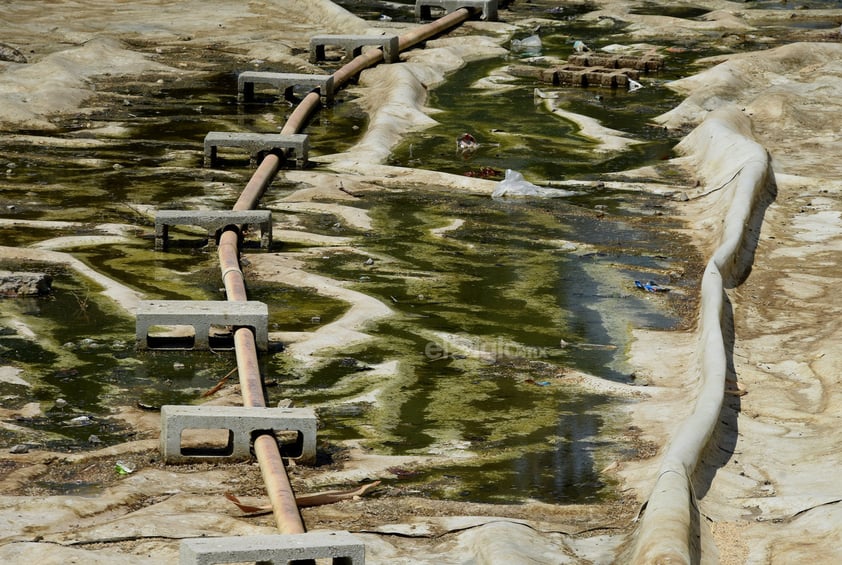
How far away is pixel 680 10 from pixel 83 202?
15.2 meters

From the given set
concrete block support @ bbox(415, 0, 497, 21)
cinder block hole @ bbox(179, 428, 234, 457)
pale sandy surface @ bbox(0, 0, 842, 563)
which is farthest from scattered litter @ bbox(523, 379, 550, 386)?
concrete block support @ bbox(415, 0, 497, 21)

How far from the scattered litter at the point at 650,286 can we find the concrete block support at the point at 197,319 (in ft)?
10.0

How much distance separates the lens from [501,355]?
30.5 feet

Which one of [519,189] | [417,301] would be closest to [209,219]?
[417,301]

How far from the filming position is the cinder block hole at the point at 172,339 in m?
9.21

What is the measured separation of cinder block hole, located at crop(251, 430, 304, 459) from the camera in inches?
297

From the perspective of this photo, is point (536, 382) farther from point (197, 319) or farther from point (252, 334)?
point (197, 319)

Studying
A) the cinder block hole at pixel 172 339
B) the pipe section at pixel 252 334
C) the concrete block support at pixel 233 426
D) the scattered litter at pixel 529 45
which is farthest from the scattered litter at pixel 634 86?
the concrete block support at pixel 233 426

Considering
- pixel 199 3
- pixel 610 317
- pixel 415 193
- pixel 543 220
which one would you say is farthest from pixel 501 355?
pixel 199 3

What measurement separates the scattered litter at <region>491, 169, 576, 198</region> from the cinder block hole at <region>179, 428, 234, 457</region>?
19.6 ft

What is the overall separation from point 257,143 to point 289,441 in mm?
6750

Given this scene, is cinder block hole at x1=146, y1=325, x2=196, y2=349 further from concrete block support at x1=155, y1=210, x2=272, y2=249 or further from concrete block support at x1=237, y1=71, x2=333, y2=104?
concrete block support at x1=237, y1=71, x2=333, y2=104

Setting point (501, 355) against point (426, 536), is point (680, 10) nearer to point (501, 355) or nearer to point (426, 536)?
point (501, 355)

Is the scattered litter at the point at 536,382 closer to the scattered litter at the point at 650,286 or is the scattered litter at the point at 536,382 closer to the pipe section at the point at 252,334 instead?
the pipe section at the point at 252,334
